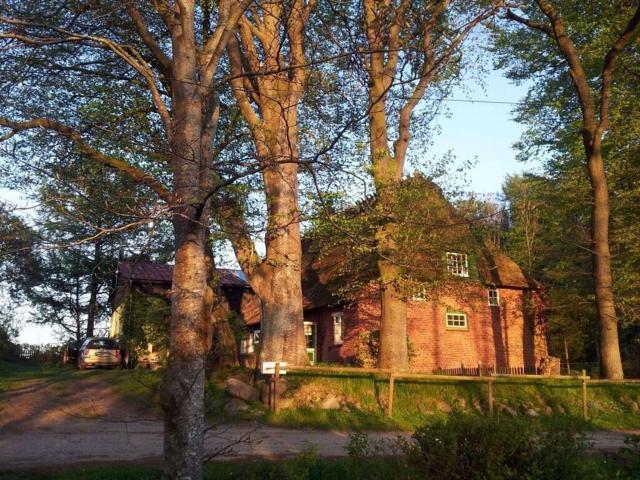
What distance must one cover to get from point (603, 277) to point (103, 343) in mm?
21128

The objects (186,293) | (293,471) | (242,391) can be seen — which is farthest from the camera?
(242,391)

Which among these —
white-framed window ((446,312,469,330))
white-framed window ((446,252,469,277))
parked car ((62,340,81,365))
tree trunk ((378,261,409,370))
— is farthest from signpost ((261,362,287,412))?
parked car ((62,340,81,365))

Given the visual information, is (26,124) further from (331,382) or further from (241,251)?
(331,382)

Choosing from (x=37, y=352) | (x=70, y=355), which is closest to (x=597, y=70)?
(x=70, y=355)

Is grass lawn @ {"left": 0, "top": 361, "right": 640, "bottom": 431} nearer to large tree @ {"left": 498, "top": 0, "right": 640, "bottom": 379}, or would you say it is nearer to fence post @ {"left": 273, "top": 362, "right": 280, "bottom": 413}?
fence post @ {"left": 273, "top": 362, "right": 280, "bottom": 413}

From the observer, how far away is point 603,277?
68.4 ft

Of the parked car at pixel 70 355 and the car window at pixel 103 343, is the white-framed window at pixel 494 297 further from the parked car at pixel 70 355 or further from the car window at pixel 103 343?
the parked car at pixel 70 355

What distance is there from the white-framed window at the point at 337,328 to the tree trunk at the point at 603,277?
32.2 ft

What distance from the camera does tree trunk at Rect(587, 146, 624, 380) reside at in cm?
2022

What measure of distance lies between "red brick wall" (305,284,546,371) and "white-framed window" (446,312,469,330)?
0.17 metres

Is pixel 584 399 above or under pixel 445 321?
under

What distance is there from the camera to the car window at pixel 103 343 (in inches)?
1162

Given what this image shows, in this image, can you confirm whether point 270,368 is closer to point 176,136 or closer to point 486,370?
point 176,136

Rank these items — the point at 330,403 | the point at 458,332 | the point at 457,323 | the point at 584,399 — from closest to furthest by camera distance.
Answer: the point at 330,403, the point at 584,399, the point at 458,332, the point at 457,323
